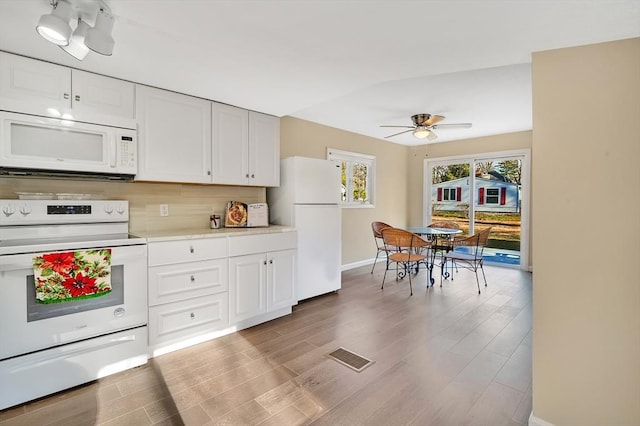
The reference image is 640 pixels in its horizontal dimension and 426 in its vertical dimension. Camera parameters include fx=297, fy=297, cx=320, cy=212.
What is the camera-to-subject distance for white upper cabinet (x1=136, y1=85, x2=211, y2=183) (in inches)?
100

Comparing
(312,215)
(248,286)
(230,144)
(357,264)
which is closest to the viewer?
(248,286)

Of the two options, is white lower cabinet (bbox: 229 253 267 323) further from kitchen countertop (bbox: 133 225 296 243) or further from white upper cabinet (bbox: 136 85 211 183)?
white upper cabinet (bbox: 136 85 211 183)

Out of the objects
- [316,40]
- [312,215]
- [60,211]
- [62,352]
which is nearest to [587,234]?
[316,40]

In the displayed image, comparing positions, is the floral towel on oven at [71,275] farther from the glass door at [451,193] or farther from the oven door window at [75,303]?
the glass door at [451,193]

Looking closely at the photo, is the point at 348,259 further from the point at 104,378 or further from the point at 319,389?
the point at 104,378

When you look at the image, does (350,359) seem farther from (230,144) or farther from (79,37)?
(79,37)

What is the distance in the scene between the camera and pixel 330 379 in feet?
6.75

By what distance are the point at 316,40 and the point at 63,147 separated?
1.97m

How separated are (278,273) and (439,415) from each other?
74.8 inches

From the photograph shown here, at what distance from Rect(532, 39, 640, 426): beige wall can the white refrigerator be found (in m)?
2.34

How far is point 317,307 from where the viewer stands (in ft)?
11.3

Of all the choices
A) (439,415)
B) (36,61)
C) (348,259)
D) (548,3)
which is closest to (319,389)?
(439,415)

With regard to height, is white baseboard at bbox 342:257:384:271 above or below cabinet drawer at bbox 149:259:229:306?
below

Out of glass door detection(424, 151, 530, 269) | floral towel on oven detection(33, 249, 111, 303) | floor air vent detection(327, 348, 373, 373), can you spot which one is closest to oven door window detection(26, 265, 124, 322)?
floral towel on oven detection(33, 249, 111, 303)
